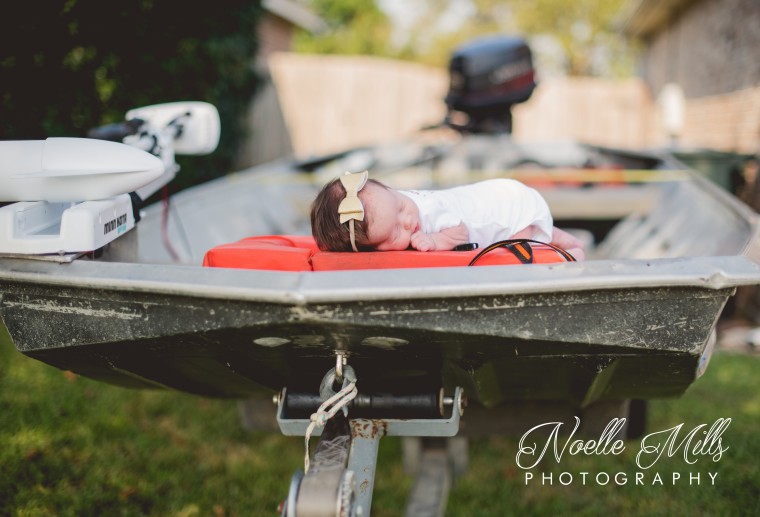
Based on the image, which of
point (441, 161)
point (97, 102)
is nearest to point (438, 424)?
point (97, 102)

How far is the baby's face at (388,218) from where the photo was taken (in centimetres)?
164

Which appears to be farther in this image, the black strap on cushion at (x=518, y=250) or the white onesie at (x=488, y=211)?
the white onesie at (x=488, y=211)

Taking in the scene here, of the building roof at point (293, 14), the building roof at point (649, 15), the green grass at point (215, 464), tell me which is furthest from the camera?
the building roof at point (293, 14)

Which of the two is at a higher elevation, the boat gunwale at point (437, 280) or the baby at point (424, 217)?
the baby at point (424, 217)

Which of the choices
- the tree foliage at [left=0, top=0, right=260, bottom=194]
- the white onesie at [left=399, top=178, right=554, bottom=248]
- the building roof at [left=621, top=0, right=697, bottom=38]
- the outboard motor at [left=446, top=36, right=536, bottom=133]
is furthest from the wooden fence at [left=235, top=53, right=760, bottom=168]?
the white onesie at [left=399, top=178, right=554, bottom=248]

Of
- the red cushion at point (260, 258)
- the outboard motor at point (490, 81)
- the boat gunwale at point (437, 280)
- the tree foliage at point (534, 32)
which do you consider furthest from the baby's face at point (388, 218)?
the tree foliage at point (534, 32)

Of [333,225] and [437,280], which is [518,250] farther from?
[333,225]

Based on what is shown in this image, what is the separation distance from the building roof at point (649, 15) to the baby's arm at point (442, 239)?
30.2 feet

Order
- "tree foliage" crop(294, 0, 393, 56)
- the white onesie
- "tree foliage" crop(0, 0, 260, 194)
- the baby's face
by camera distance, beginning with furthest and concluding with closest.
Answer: "tree foliage" crop(294, 0, 393, 56), "tree foliage" crop(0, 0, 260, 194), the white onesie, the baby's face

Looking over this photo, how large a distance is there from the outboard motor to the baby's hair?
3.49m

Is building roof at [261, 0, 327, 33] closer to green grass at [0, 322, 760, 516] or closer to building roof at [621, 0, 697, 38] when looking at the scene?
building roof at [621, 0, 697, 38]

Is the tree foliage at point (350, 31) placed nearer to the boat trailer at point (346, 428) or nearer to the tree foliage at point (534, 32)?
the tree foliage at point (534, 32)

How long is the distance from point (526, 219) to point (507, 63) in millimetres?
3432

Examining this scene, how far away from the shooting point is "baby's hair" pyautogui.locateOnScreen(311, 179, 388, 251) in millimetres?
1653
